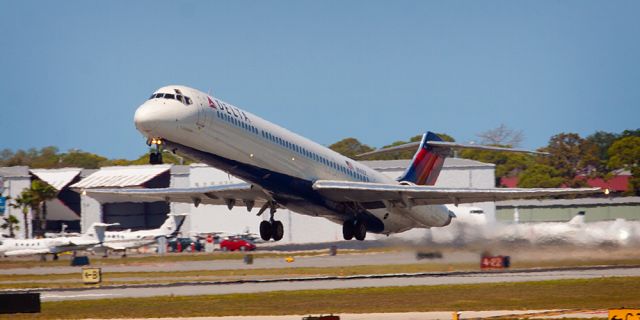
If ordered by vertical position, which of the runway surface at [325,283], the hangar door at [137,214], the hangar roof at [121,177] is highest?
the hangar roof at [121,177]

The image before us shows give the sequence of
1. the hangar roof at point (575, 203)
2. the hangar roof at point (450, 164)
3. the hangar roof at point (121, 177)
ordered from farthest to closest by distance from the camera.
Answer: the hangar roof at point (121, 177) < the hangar roof at point (450, 164) < the hangar roof at point (575, 203)

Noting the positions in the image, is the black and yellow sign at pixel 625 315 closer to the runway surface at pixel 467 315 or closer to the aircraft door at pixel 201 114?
the runway surface at pixel 467 315

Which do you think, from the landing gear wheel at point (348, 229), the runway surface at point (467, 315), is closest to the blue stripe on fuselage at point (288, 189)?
the landing gear wheel at point (348, 229)

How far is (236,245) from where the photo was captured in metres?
93.2

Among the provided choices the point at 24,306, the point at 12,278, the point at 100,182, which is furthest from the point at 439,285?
the point at 100,182

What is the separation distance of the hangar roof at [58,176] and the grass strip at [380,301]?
70967mm

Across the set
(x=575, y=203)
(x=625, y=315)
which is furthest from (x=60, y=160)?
(x=625, y=315)

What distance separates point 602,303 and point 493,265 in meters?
16.4

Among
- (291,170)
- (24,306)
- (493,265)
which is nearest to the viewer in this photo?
(24,306)

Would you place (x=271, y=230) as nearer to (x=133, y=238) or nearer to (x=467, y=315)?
(x=467, y=315)

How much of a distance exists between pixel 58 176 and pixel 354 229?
72572mm

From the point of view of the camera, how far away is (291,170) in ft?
146

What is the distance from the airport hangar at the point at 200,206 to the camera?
8612 cm

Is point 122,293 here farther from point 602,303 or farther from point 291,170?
point 602,303
